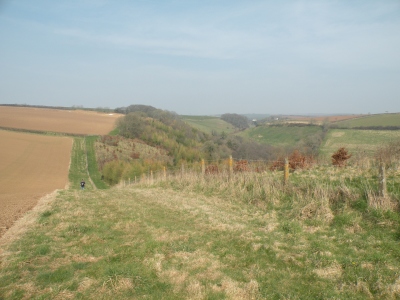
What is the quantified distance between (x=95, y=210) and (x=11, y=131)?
64240 mm

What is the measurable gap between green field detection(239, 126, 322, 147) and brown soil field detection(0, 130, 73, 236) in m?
49.2

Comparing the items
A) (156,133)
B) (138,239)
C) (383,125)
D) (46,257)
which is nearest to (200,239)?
(138,239)

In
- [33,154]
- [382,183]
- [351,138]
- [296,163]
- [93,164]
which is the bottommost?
[93,164]

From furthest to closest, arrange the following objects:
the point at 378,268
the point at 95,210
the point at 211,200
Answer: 1. the point at 211,200
2. the point at 95,210
3. the point at 378,268

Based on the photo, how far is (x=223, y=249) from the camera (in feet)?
20.6

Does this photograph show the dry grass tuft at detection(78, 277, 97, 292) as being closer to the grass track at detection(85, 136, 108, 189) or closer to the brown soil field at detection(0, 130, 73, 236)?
the brown soil field at detection(0, 130, 73, 236)

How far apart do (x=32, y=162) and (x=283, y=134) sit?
6413 centimetres

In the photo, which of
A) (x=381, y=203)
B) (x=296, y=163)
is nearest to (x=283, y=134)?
(x=296, y=163)

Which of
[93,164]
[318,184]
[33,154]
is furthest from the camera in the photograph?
[93,164]

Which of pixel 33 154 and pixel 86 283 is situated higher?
pixel 86 283

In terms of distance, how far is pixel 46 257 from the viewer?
6.12 meters

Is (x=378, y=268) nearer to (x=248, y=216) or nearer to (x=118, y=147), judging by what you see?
(x=248, y=216)

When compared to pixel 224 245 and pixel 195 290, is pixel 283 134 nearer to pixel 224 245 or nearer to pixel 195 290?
pixel 224 245

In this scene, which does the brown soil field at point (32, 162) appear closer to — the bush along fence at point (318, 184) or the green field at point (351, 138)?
the bush along fence at point (318, 184)
